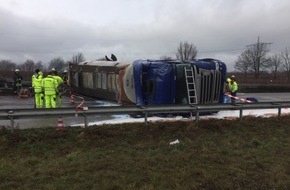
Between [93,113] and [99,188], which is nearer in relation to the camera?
[99,188]

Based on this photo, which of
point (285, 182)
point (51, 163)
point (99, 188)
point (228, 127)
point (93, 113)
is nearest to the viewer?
point (99, 188)

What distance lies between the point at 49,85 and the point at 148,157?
878 centimetres

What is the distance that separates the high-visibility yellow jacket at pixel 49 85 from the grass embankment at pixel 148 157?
→ 19.1ft

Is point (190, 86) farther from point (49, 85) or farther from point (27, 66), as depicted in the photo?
point (27, 66)

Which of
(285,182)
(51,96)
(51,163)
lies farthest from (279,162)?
(51,96)

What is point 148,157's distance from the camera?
8.00m

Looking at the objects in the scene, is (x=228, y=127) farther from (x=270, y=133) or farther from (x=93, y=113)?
(x=93, y=113)

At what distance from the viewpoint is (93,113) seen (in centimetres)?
1063

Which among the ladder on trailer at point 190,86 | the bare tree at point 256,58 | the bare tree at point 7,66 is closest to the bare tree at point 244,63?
the bare tree at point 256,58

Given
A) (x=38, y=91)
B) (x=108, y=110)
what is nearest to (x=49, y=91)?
(x=38, y=91)

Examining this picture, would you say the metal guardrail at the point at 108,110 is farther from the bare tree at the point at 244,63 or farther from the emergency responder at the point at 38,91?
the bare tree at the point at 244,63

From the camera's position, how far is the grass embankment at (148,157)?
6531 millimetres

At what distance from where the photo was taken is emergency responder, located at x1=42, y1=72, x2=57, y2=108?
15788 millimetres

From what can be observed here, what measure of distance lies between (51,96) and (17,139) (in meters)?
6.97
